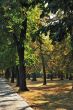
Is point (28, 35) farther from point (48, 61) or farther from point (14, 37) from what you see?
point (48, 61)

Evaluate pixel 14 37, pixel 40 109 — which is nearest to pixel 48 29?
pixel 40 109

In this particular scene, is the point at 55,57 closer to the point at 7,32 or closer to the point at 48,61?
the point at 48,61

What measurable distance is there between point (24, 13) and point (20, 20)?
0.75 metres

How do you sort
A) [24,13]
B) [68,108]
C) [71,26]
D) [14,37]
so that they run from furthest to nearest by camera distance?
[14,37]
[24,13]
[68,108]
[71,26]

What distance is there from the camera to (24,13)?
115 ft

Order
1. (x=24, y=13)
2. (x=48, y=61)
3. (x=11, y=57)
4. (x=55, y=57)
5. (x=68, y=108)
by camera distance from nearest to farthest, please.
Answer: (x=68, y=108)
(x=24, y=13)
(x=11, y=57)
(x=55, y=57)
(x=48, y=61)

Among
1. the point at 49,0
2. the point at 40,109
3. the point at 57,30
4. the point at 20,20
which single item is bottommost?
the point at 40,109

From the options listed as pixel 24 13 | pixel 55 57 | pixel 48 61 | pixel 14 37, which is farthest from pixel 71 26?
pixel 48 61

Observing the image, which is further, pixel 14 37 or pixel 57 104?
pixel 14 37

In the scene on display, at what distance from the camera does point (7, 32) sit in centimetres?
3781

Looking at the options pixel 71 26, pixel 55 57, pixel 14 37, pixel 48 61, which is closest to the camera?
pixel 71 26

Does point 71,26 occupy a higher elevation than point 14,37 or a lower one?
lower

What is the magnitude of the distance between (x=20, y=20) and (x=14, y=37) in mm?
2876

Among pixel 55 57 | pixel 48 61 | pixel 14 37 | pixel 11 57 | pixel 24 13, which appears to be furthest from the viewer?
pixel 48 61
